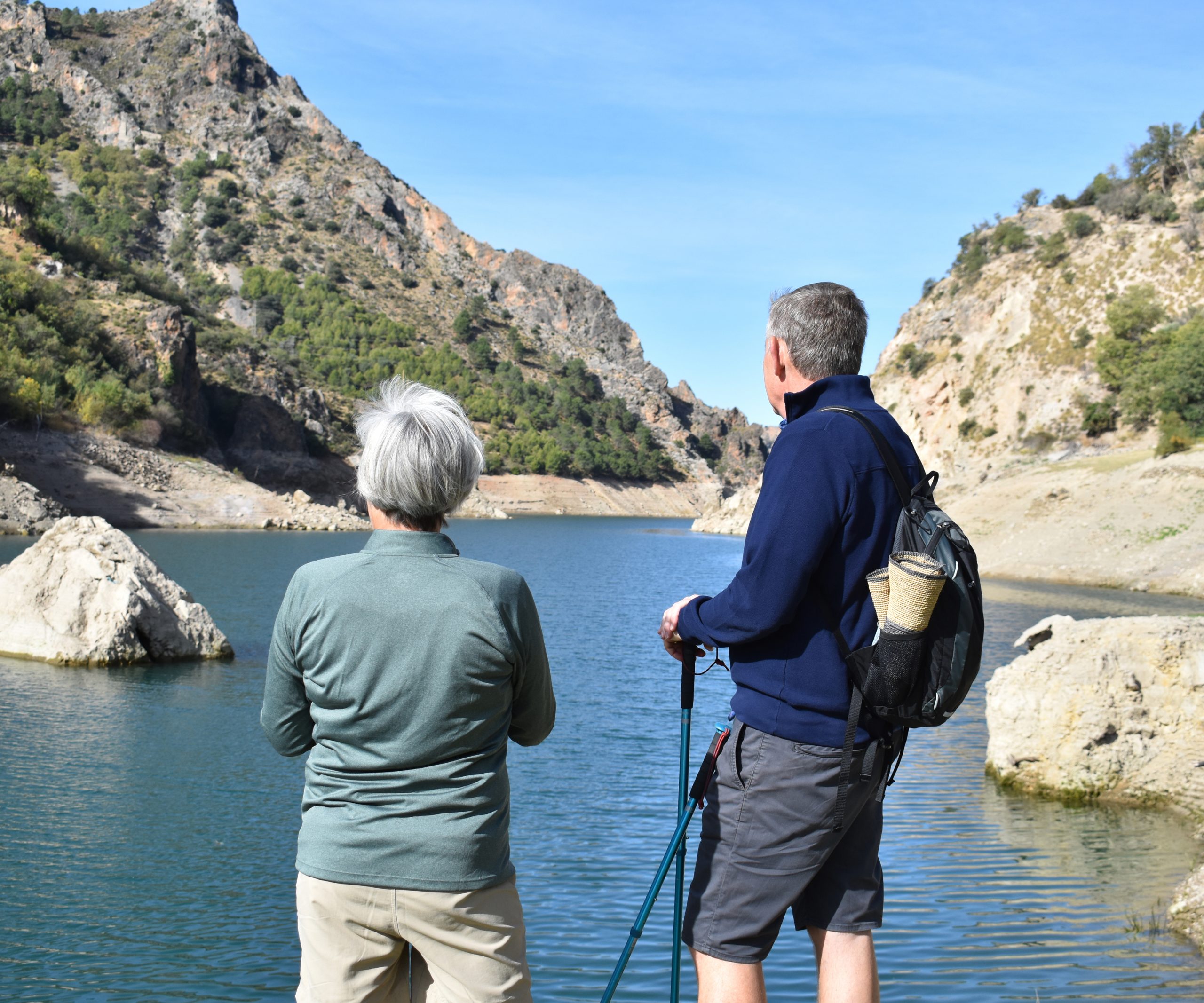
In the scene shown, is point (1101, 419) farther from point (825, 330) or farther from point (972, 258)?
point (825, 330)

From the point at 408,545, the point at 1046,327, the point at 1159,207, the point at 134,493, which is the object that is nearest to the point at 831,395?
the point at 408,545

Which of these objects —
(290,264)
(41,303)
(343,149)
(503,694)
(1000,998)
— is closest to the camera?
(503,694)

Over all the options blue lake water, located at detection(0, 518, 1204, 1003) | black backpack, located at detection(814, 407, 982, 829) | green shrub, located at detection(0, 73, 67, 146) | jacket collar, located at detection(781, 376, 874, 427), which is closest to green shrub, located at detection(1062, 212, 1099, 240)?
blue lake water, located at detection(0, 518, 1204, 1003)

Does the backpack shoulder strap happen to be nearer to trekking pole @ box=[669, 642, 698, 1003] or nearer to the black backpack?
the black backpack

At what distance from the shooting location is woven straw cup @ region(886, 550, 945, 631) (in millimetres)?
2711

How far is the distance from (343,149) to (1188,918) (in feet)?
512

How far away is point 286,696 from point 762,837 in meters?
1.36

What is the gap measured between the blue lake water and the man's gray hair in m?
3.70

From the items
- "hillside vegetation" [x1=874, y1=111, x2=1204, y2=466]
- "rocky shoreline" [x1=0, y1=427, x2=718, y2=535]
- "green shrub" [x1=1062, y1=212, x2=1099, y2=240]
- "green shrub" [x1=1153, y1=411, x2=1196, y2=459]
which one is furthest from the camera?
"green shrub" [x1=1062, y1=212, x2=1099, y2=240]

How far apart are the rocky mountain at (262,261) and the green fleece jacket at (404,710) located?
72571mm

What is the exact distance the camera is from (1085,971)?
5.64 meters

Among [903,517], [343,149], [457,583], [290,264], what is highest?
[343,149]

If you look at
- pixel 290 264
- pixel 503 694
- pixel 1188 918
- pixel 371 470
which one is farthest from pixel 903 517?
pixel 290 264

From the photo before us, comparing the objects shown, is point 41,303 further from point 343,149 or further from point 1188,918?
point 343,149
